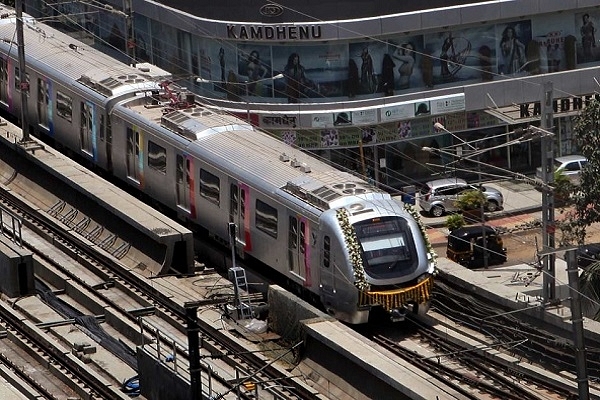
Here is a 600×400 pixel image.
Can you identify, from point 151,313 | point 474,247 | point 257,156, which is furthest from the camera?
point 474,247

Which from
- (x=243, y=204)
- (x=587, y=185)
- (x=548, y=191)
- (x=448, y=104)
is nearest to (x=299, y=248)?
(x=243, y=204)

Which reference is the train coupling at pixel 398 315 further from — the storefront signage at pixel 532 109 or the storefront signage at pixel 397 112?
the storefront signage at pixel 532 109

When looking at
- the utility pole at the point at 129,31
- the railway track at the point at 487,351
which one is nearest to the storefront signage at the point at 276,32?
the utility pole at the point at 129,31

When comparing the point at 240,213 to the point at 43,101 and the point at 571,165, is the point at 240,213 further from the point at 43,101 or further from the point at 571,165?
the point at 571,165

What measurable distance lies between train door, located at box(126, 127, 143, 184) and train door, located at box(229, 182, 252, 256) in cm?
515

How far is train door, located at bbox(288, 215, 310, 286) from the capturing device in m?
38.8

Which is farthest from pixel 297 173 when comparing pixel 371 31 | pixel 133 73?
pixel 371 31

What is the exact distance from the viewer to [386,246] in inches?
1503

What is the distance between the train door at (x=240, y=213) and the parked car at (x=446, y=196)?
1414 cm

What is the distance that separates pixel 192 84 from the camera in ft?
198

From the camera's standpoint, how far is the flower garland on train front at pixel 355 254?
37.4 m

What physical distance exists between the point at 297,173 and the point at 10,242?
772 centimetres

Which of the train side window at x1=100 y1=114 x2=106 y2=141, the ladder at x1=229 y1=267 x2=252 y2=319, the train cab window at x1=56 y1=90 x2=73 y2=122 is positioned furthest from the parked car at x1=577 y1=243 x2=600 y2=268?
the train cab window at x1=56 y1=90 x2=73 y2=122

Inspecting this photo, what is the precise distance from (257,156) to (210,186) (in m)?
1.54
